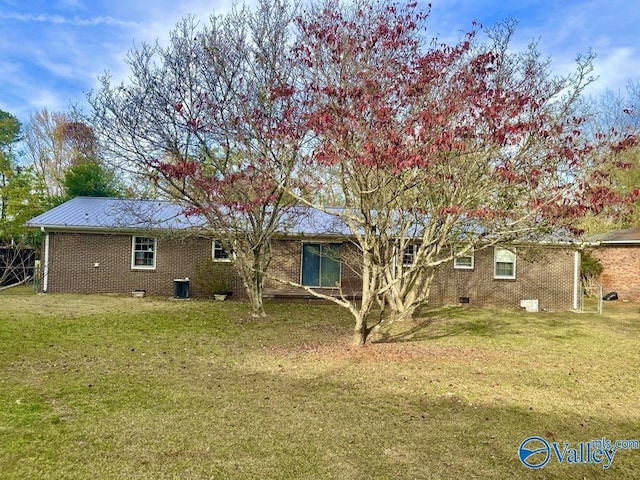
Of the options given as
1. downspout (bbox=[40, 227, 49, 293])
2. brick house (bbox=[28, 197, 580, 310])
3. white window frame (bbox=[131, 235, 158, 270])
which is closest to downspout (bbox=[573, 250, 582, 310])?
brick house (bbox=[28, 197, 580, 310])

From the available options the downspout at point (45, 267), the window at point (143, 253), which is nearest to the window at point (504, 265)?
the window at point (143, 253)

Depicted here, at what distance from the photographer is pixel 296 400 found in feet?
16.9

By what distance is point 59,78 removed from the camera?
16.9 metres

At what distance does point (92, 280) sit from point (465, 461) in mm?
15054

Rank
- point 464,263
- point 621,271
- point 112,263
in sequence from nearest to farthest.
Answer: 1. point 112,263
2. point 464,263
3. point 621,271

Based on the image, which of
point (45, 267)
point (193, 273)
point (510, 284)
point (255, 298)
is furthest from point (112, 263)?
point (510, 284)

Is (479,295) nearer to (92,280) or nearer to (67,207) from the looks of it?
(92,280)

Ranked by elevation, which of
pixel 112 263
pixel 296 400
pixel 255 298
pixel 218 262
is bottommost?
pixel 296 400

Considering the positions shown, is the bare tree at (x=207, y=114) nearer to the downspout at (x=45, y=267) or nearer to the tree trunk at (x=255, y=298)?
the tree trunk at (x=255, y=298)

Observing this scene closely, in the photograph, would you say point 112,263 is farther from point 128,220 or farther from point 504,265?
point 504,265

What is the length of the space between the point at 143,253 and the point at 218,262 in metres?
2.75

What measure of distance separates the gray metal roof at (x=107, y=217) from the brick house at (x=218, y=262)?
0.04 m

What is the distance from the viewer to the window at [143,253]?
51.8ft

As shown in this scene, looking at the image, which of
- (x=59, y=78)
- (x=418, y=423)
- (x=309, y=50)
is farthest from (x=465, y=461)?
(x=59, y=78)
